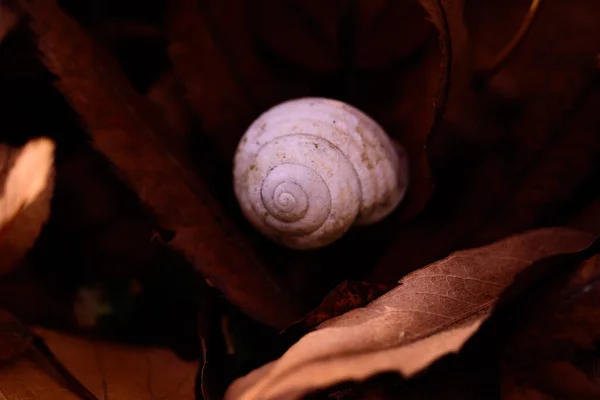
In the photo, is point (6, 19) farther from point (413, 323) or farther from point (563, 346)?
point (563, 346)

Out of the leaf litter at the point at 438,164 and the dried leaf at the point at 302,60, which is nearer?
the leaf litter at the point at 438,164

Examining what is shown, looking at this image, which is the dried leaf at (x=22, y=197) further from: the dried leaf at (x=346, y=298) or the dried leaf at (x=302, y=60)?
the dried leaf at (x=346, y=298)

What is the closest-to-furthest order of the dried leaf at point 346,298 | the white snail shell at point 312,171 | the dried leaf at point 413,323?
the dried leaf at point 413,323, the dried leaf at point 346,298, the white snail shell at point 312,171

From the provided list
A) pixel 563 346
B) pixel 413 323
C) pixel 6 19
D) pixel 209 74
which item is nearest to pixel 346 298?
pixel 413 323

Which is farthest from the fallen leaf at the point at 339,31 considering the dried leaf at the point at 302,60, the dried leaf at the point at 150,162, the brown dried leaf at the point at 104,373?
the brown dried leaf at the point at 104,373

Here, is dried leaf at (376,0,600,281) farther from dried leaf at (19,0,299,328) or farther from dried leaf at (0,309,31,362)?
dried leaf at (0,309,31,362)

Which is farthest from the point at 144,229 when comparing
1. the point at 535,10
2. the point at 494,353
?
the point at 535,10

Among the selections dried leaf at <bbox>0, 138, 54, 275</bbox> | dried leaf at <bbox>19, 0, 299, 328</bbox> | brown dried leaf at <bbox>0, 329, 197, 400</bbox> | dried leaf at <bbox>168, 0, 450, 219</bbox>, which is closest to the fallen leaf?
A: dried leaf at <bbox>168, 0, 450, 219</bbox>

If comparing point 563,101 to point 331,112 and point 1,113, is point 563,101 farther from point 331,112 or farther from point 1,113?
point 1,113
